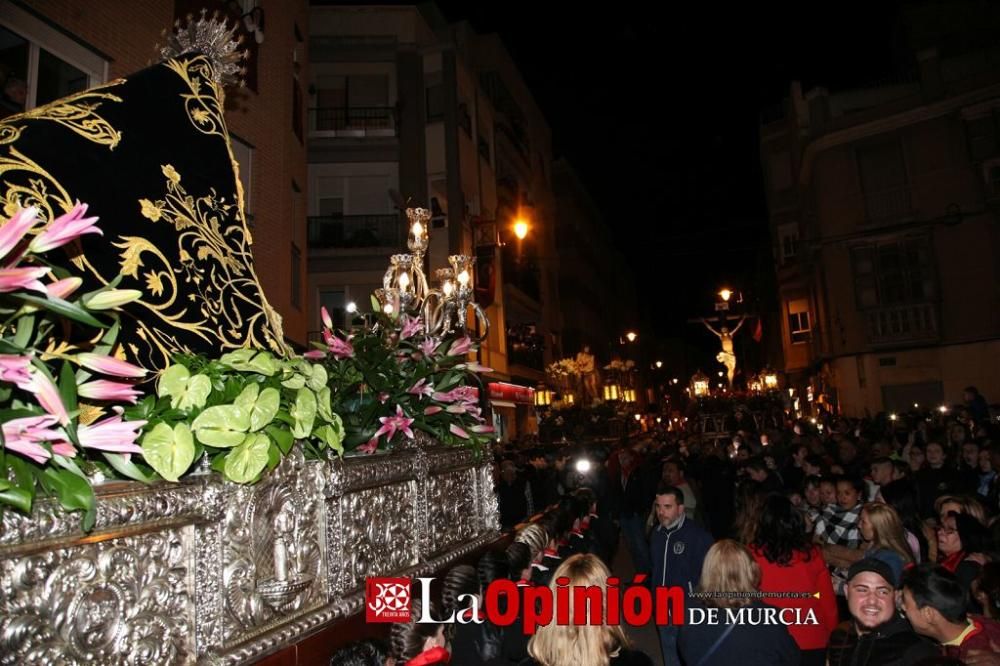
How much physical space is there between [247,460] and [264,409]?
0.18m

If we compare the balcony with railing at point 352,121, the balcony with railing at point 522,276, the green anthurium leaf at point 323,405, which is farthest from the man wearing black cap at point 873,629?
the balcony with railing at point 522,276

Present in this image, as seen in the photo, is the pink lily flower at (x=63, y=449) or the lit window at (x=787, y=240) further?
the lit window at (x=787, y=240)

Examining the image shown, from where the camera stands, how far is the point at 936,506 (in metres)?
5.52

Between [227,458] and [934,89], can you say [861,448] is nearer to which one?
[227,458]

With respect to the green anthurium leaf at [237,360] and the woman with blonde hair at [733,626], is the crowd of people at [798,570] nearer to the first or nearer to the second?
the woman with blonde hair at [733,626]

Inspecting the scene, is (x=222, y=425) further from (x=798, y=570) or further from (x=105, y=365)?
(x=798, y=570)

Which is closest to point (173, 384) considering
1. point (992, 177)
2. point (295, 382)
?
point (295, 382)

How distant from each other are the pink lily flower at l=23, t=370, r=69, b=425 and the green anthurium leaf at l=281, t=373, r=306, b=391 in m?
0.99

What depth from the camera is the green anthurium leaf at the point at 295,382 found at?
248 centimetres

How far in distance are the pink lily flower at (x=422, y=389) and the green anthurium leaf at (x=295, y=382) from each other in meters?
1.35

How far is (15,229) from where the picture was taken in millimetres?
1433

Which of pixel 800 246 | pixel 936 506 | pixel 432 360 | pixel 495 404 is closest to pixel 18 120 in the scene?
pixel 432 360

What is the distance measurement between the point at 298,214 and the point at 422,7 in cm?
1492

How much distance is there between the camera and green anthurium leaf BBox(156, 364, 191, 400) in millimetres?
2184
